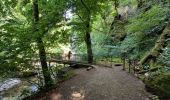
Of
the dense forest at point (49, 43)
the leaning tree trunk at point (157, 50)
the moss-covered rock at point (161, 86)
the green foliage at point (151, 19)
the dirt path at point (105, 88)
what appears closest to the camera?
the moss-covered rock at point (161, 86)

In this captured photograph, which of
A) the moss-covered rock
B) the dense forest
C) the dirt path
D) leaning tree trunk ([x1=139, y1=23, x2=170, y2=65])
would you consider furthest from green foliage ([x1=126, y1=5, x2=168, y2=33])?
the moss-covered rock

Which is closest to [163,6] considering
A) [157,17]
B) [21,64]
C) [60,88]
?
[157,17]

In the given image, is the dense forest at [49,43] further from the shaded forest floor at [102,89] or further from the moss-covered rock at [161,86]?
the shaded forest floor at [102,89]

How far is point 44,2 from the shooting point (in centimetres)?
1279

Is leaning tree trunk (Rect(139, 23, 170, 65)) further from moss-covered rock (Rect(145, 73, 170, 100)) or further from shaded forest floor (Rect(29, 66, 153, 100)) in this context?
moss-covered rock (Rect(145, 73, 170, 100))

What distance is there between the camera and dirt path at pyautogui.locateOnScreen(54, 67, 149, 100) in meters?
9.53

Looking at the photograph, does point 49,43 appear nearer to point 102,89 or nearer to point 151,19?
point 102,89

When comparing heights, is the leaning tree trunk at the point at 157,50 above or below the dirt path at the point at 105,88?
above

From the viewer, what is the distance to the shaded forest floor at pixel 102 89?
954cm

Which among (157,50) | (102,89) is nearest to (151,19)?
(157,50)

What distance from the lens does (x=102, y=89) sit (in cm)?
1055

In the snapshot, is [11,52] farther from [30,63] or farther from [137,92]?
[137,92]

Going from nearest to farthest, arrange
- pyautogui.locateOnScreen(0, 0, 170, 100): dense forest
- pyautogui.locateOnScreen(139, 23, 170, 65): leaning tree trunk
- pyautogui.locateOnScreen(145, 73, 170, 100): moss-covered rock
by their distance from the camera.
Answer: pyautogui.locateOnScreen(145, 73, 170, 100): moss-covered rock < pyautogui.locateOnScreen(0, 0, 170, 100): dense forest < pyautogui.locateOnScreen(139, 23, 170, 65): leaning tree trunk

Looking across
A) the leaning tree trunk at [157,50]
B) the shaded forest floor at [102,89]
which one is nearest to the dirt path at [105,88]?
the shaded forest floor at [102,89]
